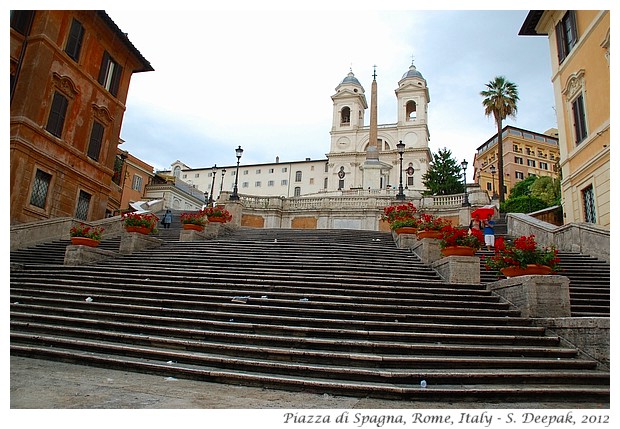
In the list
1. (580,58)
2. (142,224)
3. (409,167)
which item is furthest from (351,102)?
(142,224)

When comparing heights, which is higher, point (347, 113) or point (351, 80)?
point (351, 80)

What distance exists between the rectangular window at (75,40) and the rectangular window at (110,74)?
2.01 meters

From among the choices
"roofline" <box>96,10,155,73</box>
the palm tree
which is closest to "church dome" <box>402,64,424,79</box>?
the palm tree

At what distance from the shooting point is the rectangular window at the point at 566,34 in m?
17.2

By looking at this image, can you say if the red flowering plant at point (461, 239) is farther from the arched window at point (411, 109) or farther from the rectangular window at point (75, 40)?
the arched window at point (411, 109)

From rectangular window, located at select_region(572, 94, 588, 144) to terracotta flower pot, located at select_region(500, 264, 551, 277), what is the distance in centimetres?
1154

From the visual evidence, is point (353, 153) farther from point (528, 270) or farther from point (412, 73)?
point (528, 270)

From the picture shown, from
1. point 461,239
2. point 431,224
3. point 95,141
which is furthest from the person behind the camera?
point 95,141

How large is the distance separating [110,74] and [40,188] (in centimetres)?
893

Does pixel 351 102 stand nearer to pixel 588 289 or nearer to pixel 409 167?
pixel 409 167

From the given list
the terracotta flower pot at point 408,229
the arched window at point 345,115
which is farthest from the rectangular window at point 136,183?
the arched window at point 345,115

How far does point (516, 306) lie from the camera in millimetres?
8125

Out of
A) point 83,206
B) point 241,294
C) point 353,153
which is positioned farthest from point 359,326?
point 353,153

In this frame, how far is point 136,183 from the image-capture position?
43.5 meters
